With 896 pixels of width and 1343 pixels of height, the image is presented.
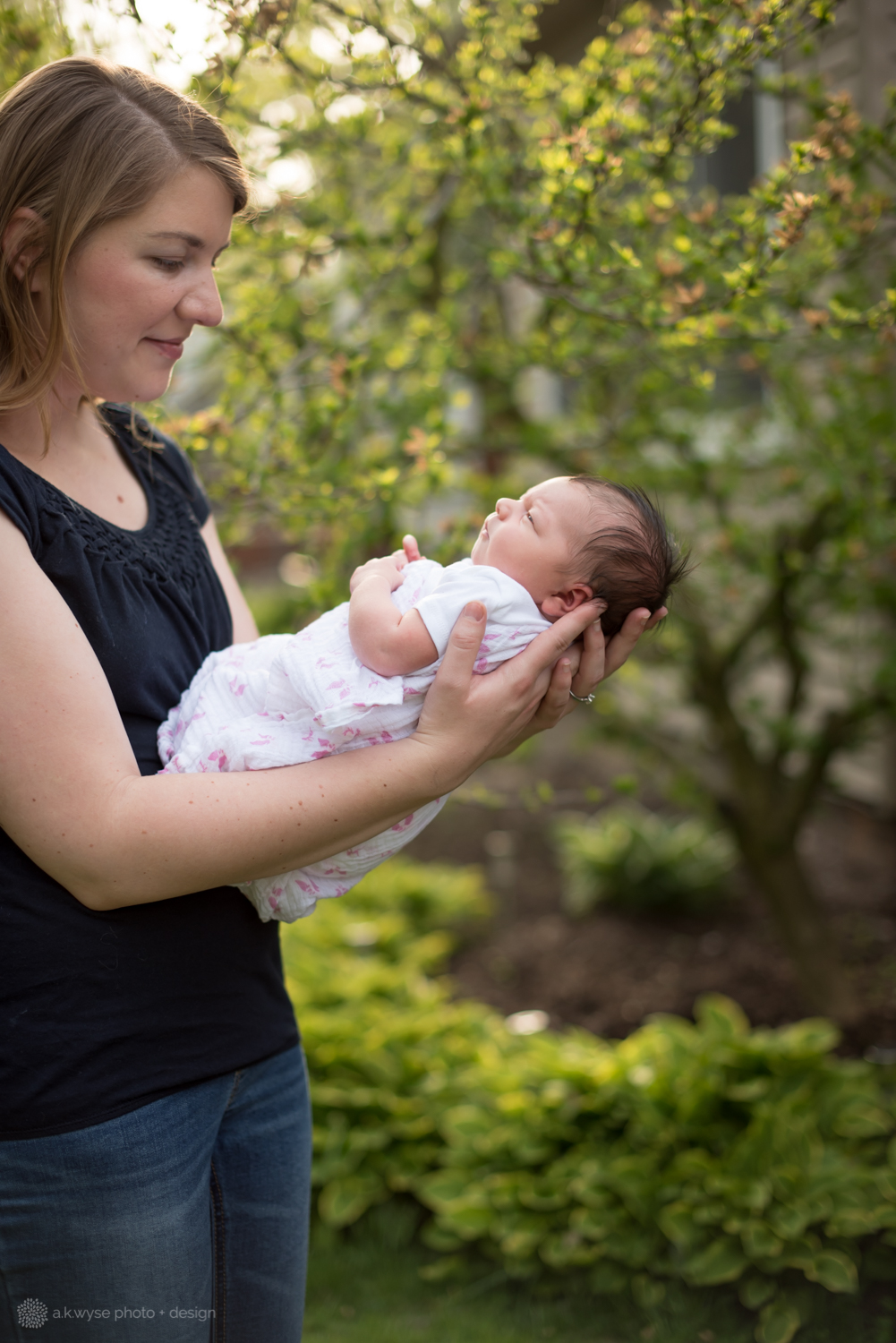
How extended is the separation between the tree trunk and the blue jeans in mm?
2866

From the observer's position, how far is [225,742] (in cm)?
148

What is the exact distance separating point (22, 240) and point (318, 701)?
72 centimetres

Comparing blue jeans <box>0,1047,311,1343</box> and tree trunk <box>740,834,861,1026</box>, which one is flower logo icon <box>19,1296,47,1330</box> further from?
tree trunk <box>740,834,861,1026</box>

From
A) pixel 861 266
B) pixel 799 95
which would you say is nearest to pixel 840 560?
pixel 861 266

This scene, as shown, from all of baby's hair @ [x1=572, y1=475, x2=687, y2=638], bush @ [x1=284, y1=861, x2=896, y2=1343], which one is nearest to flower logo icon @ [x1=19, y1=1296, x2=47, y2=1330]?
baby's hair @ [x1=572, y1=475, x2=687, y2=638]

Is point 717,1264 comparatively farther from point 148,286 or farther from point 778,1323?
point 148,286

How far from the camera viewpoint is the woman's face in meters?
1.34

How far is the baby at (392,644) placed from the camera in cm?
149

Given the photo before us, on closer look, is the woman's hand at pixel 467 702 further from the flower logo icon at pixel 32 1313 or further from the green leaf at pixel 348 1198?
the green leaf at pixel 348 1198

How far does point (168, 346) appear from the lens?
58.4 inches

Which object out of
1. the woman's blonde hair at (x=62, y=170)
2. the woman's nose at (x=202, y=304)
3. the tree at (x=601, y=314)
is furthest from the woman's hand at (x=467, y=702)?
the tree at (x=601, y=314)

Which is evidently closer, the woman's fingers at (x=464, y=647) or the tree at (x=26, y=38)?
the woman's fingers at (x=464, y=647)

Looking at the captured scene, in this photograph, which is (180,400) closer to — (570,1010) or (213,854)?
(570,1010)

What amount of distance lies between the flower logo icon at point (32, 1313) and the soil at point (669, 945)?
2528mm
